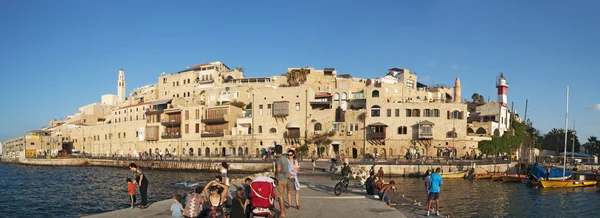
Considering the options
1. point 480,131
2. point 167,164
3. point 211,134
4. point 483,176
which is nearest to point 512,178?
point 483,176

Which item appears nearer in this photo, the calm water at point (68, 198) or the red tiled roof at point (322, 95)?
the calm water at point (68, 198)

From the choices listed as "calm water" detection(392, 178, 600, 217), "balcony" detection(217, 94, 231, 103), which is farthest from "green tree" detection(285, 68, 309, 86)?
"calm water" detection(392, 178, 600, 217)

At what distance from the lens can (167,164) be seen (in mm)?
58750

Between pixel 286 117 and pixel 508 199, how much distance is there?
38.4 m

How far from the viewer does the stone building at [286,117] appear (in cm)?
5897

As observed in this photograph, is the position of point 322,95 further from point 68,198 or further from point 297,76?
point 68,198

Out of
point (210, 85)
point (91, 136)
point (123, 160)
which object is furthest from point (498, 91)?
point (91, 136)

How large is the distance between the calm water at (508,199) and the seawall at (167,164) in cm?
1821

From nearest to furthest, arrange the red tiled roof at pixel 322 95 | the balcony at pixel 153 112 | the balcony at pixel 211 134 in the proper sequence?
1. the red tiled roof at pixel 322 95
2. the balcony at pixel 211 134
3. the balcony at pixel 153 112

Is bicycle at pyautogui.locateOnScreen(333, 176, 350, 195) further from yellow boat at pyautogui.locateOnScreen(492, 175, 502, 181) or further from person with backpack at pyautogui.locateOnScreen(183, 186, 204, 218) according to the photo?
yellow boat at pyautogui.locateOnScreen(492, 175, 502, 181)

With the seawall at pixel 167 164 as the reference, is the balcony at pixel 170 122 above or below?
above

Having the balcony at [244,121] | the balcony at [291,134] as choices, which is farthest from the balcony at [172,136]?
the balcony at [291,134]

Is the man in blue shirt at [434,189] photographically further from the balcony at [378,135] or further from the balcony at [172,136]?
the balcony at [172,136]

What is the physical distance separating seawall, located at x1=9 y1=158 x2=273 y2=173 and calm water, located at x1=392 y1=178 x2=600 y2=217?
1821 cm
